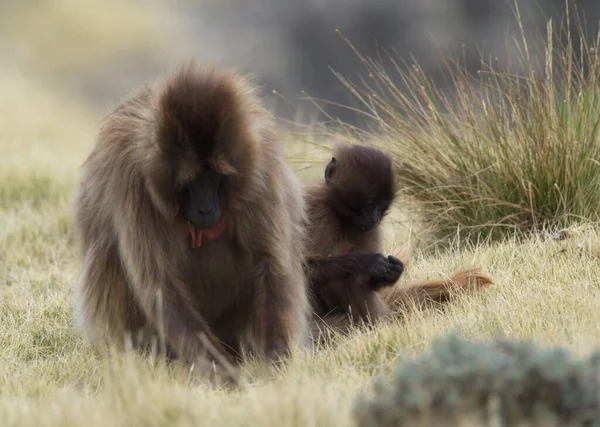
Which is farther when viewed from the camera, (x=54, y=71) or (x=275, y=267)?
(x=54, y=71)

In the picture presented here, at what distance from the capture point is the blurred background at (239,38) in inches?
879

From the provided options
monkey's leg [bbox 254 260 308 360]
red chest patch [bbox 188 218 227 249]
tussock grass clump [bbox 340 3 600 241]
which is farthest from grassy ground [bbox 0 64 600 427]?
red chest patch [bbox 188 218 227 249]

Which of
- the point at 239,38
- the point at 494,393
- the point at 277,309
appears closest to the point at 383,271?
the point at 277,309

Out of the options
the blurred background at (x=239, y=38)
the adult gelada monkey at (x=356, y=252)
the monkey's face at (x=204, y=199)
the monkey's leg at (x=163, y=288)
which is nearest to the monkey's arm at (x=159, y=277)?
the monkey's leg at (x=163, y=288)

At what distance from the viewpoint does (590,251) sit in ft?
20.2

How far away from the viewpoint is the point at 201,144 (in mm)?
4418

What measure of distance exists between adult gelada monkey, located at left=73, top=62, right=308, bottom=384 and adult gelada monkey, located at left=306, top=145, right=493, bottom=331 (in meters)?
0.50

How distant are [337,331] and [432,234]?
244 cm

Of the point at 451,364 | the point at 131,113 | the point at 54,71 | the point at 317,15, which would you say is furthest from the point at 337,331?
the point at 54,71

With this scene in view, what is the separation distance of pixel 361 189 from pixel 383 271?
2.10 ft

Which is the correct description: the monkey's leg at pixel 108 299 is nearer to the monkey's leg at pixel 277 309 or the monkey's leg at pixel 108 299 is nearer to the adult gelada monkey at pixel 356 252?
the monkey's leg at pixel 277 309

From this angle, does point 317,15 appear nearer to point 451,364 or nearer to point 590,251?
point 590,251

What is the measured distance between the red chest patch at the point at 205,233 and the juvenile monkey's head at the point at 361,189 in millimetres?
1356

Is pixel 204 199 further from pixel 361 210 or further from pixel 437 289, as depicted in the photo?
pixel 437 289
